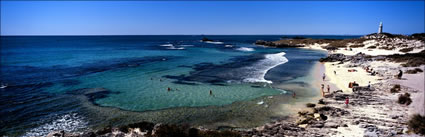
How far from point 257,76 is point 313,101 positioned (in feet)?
37.9

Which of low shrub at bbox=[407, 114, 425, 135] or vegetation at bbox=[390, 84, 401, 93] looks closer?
low shrub at bbox=[407, 114, 425, 135]

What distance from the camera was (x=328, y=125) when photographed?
12.3 m

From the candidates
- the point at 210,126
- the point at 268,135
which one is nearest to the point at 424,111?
the point at 268,135

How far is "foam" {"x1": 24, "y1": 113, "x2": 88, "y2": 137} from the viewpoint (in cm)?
1342

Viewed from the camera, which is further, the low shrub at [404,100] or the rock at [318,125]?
the low shrub at [404,100]

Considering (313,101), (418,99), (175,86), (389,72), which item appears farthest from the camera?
(389,72)

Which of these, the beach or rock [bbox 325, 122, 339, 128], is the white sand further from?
rock [bbox 325, 122, 339, 128]

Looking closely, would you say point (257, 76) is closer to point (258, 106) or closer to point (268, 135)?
point (258, 106)

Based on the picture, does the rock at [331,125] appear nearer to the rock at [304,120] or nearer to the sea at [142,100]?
the rock at [304,120]

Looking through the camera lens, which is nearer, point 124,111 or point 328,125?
point 328,125

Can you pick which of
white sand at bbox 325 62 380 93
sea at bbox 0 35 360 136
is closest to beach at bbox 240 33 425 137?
white sand at bbox 325 62 380 93

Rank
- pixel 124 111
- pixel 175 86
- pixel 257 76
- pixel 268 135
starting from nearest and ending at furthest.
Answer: pixel 268 135
pixel 124 111
pixel 175 86
pixel 257 76

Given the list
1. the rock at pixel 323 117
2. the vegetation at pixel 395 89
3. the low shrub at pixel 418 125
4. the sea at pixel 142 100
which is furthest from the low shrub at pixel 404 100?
the rock at pixel 323 117

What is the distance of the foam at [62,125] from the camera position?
13422 millimetres
